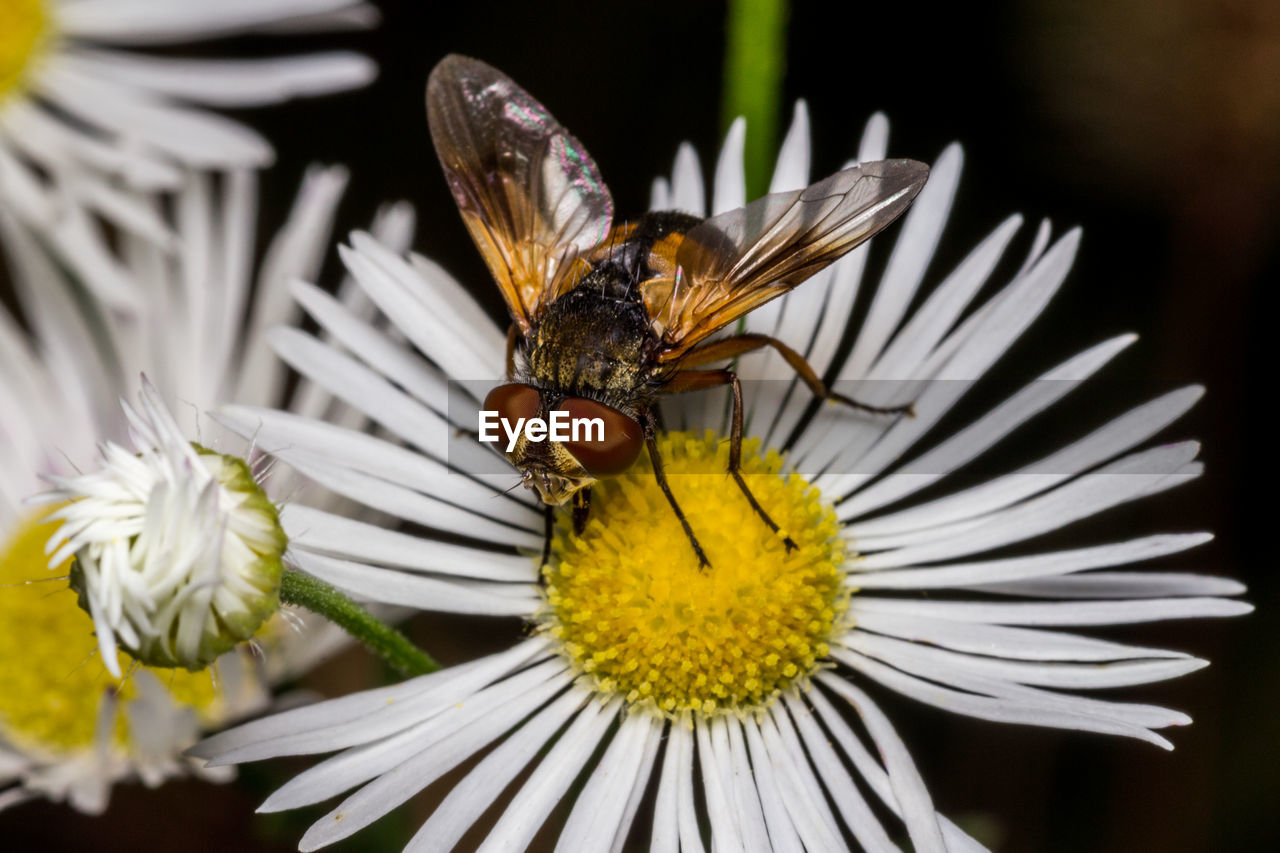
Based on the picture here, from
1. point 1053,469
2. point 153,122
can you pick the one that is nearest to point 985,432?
point 1053,469

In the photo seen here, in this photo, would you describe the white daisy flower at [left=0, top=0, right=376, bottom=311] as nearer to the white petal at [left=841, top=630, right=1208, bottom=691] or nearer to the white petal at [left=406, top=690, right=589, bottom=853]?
the white petal at [left=406, top=690, right=589, bottom=853]

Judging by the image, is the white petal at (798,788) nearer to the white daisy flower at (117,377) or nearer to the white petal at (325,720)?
the white petal at (325,720)

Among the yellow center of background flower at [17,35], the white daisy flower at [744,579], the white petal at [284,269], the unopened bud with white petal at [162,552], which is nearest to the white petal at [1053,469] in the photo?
the white daisy flower at [744,579]

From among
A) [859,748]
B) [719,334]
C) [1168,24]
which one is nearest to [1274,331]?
[1168,24]

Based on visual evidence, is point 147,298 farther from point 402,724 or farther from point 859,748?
point 859,748

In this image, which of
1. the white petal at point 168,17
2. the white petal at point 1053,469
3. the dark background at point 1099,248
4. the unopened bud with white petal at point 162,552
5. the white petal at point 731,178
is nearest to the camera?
the unopened bud with white petal at point 162,552

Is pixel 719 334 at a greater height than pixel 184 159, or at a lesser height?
lesser
